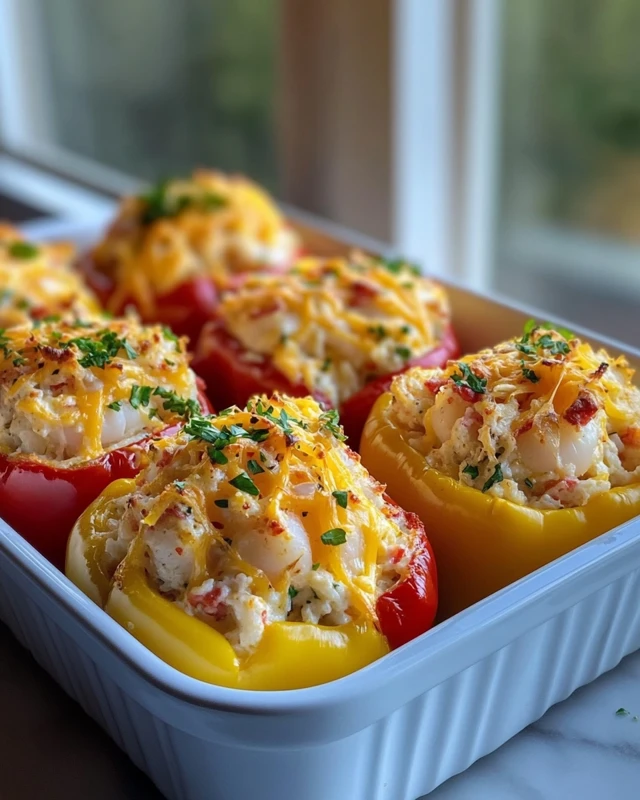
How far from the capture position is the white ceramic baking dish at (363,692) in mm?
1018

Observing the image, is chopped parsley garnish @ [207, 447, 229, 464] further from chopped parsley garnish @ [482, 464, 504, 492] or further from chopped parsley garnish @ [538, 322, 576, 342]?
chopped parsley garnish @ [538, 322, 576, 342]

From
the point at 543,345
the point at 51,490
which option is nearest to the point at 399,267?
the point at 543,345

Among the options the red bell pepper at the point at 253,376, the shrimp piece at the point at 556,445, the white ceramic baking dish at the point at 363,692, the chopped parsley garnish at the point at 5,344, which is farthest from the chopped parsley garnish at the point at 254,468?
the chopped parsley garnish at the point at 5,344

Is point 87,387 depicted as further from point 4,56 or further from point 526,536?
point 4,56

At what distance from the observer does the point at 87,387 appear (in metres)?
1.57

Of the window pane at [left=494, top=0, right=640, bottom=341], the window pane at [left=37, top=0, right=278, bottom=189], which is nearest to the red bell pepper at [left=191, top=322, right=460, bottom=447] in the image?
the window pane at [left=494, top=0, right=640, bottom=341]

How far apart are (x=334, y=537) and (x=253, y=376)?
71 centimetres

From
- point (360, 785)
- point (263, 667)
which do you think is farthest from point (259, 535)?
point (360, 785)

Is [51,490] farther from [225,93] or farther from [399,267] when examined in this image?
[225,93]

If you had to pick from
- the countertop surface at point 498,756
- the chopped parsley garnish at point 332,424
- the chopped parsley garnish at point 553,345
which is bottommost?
the countertop surface at point 498,756

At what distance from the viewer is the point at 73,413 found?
1535mm

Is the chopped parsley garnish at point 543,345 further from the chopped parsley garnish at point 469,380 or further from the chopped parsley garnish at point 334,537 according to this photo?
the chopped parsley garnish at point 334,537

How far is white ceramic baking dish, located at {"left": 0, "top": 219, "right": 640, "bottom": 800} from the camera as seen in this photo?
102 centimetres

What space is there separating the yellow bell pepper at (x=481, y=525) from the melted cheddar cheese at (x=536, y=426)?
0.02m
